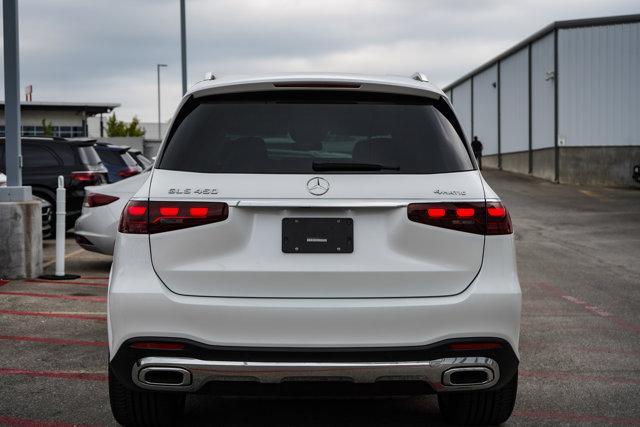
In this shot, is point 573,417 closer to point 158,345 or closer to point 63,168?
point 158,345

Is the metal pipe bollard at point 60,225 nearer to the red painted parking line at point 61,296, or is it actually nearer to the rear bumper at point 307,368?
the red painted parking line at point 61,296

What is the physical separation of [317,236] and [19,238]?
23.1ft

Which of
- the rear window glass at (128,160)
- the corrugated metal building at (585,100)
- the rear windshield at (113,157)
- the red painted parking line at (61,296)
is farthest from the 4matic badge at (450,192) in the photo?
the corrugated metal building at (585,100)

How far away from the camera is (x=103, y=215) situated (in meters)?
10.9

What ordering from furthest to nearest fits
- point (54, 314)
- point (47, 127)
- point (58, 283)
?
point (47, 127), point (58, 283), point (54, 314)

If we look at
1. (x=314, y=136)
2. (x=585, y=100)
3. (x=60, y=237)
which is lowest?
(x=60, y=237)

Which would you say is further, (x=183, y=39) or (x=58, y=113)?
(x=58, y=113)

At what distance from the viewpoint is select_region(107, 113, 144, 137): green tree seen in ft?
A: 294

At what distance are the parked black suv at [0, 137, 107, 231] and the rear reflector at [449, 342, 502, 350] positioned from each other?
1276 centimetres

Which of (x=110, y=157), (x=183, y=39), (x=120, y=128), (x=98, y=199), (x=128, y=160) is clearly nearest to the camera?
(x=98, y=199)

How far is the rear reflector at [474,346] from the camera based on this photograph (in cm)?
386

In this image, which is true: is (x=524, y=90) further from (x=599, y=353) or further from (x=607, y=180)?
(x=599, y=353)

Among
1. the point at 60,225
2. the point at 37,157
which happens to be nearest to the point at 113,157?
the point at 37,157

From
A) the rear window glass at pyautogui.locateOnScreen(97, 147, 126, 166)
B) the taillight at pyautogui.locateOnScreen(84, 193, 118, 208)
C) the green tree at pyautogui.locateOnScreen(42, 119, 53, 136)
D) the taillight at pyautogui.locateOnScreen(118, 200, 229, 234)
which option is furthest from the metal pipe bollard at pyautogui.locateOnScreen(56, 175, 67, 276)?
the green tree at pyautogui.locateOnScreen(42, 119, 53, 136)
